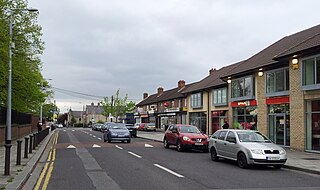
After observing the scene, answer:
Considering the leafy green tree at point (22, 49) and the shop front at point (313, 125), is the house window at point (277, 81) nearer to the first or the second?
the shop front at point (313, 125)

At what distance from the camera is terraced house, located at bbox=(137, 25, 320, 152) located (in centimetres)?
1978

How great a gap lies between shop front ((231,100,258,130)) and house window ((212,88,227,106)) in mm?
3756

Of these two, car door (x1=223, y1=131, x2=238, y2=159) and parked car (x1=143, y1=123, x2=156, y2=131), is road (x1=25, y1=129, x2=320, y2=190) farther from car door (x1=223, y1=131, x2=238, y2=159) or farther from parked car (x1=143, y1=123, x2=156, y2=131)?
parked car (x1=143, y1=123, x2=156, y2=131)

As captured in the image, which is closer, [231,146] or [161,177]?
[161,177]

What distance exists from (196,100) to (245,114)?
14119 mm

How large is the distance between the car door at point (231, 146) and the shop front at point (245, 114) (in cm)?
1174

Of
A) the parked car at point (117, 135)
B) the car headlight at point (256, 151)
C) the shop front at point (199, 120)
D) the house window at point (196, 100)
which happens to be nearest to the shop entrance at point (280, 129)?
the car headlight at point (256, 151)

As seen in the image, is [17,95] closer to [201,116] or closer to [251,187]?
[201,116]

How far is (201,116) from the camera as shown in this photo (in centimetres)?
4088

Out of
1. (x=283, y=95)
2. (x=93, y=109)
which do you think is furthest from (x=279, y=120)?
(x=93, y=109)

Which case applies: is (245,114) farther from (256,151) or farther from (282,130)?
(256,151)

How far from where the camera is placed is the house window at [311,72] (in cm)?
1912

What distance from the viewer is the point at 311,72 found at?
65.0ft

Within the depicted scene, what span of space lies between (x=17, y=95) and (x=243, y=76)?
1715 cm
